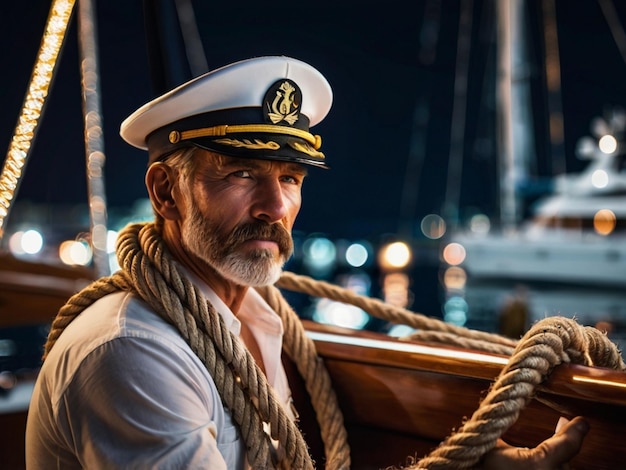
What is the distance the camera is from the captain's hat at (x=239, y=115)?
1.31 metres

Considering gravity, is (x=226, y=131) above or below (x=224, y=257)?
above

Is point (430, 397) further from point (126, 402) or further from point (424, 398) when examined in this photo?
point (126, 402)

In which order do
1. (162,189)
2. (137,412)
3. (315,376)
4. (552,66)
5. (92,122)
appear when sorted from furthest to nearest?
(552,66) < (92,122) < (315,376) < (162,189) < (137,412)

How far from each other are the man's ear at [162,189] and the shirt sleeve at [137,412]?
0.32m

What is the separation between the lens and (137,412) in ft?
3.57

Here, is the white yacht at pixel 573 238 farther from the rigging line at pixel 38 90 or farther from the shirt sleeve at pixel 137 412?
the shirt sleeve at pixel 137 412

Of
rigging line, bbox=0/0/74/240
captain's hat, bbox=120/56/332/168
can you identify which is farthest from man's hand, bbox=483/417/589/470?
rigging line, bbox=0/0/74/240

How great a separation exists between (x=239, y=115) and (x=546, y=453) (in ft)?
2.71

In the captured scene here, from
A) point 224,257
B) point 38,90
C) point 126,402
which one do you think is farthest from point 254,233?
point 38,90

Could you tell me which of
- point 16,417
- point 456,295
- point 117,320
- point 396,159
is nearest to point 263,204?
point 117,320

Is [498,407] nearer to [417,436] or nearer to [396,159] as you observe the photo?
[417,436]

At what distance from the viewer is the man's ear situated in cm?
139

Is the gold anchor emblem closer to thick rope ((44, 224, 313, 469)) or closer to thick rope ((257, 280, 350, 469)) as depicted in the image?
thick rope ((44, 224, 313, 469))

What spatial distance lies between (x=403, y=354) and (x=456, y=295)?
25467mm
